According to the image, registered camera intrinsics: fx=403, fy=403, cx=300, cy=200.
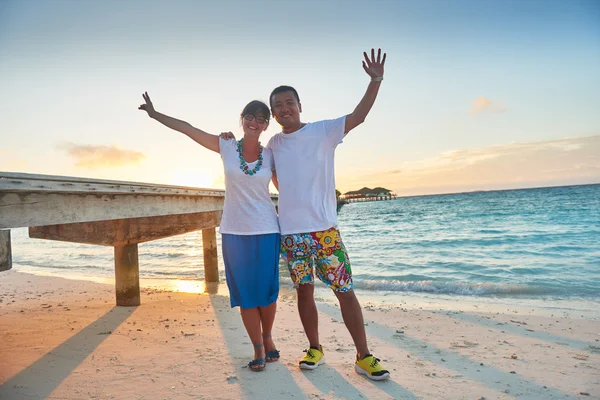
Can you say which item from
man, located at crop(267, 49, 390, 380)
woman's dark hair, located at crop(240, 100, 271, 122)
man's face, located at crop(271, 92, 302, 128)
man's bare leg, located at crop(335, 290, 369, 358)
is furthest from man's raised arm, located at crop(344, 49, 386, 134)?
man's bare leg, located at crop(335, 290, 369, 358)

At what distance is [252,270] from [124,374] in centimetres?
152

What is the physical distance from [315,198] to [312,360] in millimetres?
1419

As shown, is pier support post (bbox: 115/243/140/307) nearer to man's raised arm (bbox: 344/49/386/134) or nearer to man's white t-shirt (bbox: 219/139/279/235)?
man's white t-shirt (bbox: 219/139/279/235)

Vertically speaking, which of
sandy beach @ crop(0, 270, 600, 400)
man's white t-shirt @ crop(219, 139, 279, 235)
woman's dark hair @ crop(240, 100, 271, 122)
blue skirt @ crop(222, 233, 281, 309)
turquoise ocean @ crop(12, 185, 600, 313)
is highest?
woman's dark hair @ crop(240, 100, 271, 122)

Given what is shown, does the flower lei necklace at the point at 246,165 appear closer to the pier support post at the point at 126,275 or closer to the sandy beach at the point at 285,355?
the sandy beach at the point at 285,355

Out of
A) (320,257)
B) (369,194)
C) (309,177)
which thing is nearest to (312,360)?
(320,257)

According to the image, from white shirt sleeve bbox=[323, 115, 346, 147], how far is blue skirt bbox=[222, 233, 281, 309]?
0.91 metres

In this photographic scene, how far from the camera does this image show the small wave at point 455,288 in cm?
840

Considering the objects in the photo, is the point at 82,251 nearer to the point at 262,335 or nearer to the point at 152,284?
the point at 152,284

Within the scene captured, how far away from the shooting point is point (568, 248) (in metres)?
15.0

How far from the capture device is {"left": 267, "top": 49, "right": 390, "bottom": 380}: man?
3199 millimetres

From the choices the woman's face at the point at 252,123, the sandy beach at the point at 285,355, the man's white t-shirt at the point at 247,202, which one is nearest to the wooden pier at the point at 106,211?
the sandy beach at the point at 285,355

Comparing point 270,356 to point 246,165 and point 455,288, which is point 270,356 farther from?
point 455,288

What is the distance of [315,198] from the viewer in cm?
320
